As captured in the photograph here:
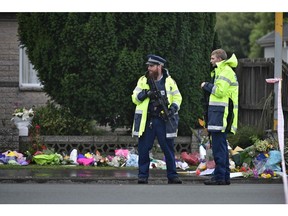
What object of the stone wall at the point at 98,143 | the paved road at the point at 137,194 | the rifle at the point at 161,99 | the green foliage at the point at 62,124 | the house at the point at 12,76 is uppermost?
the house at the point at 12,76

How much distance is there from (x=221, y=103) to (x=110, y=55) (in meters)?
4.47

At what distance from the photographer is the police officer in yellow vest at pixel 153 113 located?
14.3 meters

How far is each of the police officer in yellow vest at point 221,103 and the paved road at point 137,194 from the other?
0.57 meters

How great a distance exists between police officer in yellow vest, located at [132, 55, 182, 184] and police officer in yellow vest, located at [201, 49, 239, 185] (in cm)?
55

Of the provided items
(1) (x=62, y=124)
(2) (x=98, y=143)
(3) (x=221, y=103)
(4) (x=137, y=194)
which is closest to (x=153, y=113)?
(3) (x=221, y=103)

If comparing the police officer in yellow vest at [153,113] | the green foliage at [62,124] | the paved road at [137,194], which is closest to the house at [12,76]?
the green foliage at [62,124]

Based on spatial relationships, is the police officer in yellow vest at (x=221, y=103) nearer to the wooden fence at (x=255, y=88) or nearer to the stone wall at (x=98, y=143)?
the stone wall at (x=98, y=143)

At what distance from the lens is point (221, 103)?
14.1 m

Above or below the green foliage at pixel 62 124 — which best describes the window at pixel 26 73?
above

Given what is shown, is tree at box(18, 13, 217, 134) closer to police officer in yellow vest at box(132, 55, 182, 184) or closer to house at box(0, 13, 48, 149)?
police officer in yellow vest at box(132, 55, 182, 184)

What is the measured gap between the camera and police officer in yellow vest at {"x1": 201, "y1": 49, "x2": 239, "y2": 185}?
46.1ft

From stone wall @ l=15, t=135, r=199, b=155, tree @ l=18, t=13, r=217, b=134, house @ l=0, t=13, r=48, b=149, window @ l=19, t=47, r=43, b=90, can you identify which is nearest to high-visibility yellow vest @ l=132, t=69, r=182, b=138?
tree @ l=18, t=13, r=217, b=134

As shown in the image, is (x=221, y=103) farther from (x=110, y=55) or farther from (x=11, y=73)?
(x=11, y=73)
